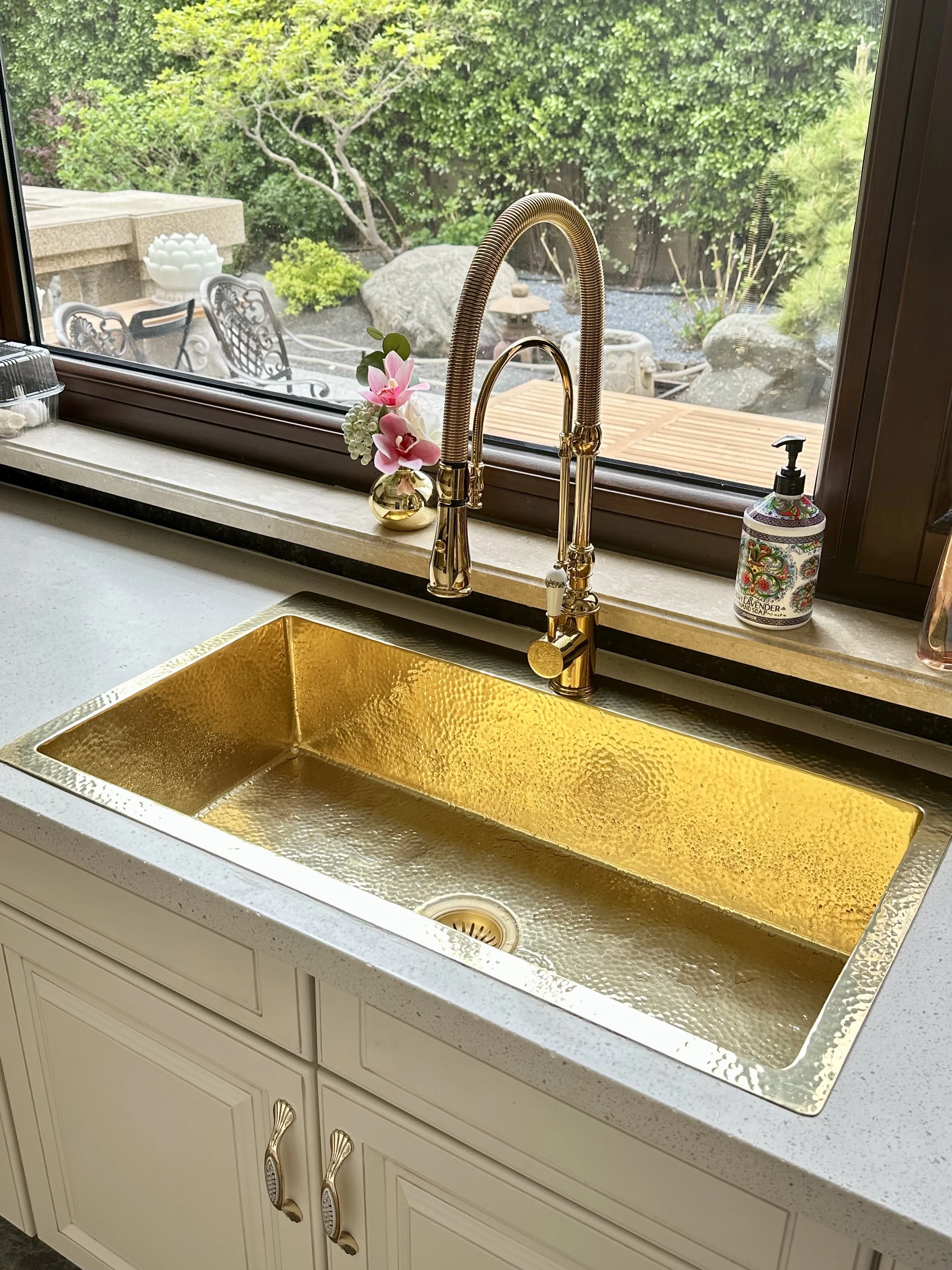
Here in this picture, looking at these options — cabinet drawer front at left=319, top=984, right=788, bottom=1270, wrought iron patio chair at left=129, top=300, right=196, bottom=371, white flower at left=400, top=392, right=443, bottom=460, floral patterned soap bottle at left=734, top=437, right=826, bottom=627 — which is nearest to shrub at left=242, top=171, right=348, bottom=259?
wrought iron patio chair at left=129, top=300, right=196, bottom=371

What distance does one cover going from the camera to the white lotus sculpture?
1570 millimetres

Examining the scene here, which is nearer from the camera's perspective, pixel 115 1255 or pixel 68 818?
pixel 68 818

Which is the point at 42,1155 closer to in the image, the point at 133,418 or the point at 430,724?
the point at 430,724

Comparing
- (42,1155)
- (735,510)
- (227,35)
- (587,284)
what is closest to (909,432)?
(735,510)

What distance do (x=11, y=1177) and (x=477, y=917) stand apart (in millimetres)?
648

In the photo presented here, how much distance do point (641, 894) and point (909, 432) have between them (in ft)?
1.71

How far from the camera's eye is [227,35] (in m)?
1.45

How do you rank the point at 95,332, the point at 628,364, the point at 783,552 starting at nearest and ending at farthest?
the point at 783,552 < the point at 628,364 < the point at 95,332

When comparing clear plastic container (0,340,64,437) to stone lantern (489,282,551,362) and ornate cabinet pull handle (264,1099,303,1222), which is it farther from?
ornate cabinet pull handle (264,1099,303,1222)

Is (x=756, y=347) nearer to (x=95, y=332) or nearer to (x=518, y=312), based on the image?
(x=518, y=312)

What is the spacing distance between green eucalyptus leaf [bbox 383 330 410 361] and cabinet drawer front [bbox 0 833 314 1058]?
0.67 metres

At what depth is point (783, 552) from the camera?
1083mm

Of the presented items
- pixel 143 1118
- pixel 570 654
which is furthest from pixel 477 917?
pixel 143 1118

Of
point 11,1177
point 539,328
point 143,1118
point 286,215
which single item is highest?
point 286,215
